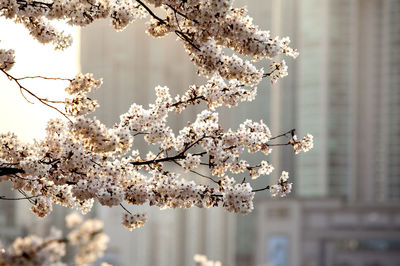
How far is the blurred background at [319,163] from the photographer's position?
95.0 m

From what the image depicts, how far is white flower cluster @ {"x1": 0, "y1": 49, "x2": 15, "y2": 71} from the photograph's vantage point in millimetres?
8250

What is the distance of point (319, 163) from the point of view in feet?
410

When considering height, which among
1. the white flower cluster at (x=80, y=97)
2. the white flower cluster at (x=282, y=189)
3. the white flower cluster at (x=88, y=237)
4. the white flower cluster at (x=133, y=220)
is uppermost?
the white flower cluster at (x=80, y=97)

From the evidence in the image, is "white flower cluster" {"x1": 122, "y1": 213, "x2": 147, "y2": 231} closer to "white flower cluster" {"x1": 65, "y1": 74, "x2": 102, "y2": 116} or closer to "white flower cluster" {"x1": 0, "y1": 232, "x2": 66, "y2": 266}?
"white flower cluster" {"x1": 65, "y1": 74, "x2": 102, "y2": 116}

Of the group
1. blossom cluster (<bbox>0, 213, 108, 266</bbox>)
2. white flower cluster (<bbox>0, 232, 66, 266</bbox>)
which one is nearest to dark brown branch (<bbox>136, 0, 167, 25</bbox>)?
blossom cluster (<bbox>0, 213, 108, 266</bbox>)

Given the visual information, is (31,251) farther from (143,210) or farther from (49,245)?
(143,210)

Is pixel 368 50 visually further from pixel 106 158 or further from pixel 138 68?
pixel 106 158

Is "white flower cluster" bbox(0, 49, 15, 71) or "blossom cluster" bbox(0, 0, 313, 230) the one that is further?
"white flower cluster" bbox(0, 49, 15, 71)

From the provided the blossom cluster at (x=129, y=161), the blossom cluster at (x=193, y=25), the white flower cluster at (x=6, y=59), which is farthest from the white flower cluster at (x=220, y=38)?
the white flower cluster at (x=6, y=59)

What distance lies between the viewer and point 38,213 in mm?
8812

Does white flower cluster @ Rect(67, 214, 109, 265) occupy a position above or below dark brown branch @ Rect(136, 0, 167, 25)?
below

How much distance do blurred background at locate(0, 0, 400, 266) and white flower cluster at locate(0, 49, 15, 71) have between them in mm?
86528

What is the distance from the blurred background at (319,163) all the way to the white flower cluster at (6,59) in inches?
3407

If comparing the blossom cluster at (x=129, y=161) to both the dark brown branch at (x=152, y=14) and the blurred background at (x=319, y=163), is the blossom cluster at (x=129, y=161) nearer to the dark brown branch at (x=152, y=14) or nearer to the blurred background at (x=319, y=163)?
the dark brown branch at (x=152, y=14)
